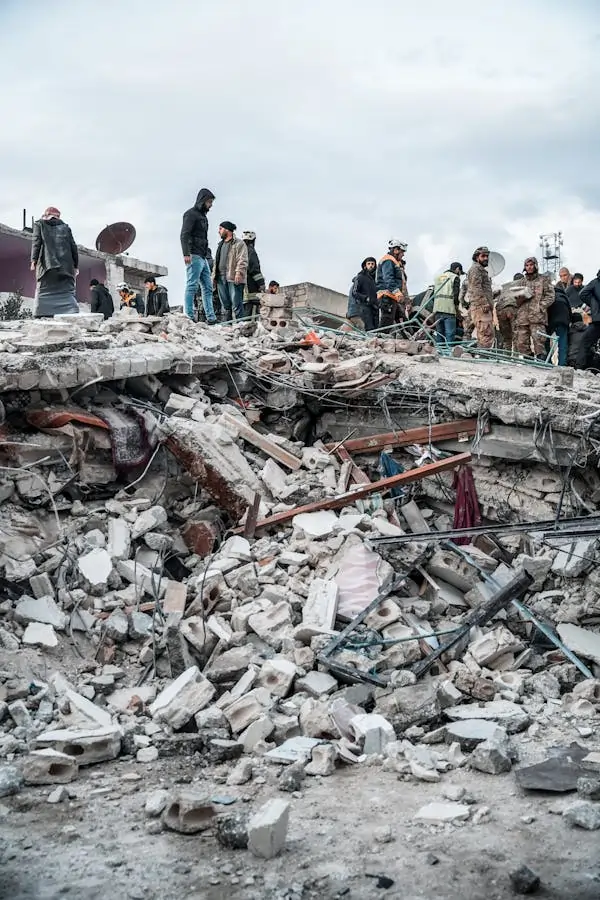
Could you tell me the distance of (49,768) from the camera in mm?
4180

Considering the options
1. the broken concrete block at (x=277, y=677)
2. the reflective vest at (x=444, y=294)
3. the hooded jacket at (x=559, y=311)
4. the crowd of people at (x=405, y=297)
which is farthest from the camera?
the reflective vest at (x=444, y=294)

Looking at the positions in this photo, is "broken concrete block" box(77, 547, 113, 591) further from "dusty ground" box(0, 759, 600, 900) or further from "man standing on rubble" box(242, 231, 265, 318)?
"man standing on rubble" box(242, 231, 265, 318)

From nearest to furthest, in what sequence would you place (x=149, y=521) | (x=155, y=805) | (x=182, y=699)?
(x=155, y=805) → (x=182, y=699) → (x=149, y=521)

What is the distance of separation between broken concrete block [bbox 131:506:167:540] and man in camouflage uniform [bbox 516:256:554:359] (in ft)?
19.9

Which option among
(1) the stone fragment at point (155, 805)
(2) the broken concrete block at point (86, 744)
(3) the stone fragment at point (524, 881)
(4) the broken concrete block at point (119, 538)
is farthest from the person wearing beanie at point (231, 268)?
(3) the stone fragment at point (524, 881)

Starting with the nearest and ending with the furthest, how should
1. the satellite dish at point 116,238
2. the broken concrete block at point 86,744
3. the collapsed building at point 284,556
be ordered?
the broken concrete block at point 86,744
the collapsed building at point 284,556
the satellite dish at point 116,238

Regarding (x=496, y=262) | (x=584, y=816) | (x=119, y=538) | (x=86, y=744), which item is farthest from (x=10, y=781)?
(x=496, y=262)

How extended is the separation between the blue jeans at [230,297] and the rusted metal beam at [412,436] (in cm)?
372

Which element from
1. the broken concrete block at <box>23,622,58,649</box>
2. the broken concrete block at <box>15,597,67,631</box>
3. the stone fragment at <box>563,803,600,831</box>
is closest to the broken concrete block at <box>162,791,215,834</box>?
the stone fragment at <box>563,803,600,831</box>

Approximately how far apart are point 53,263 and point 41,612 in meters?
4.91

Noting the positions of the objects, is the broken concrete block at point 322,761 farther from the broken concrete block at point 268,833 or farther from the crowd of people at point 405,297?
the crowd of people at point 405,297

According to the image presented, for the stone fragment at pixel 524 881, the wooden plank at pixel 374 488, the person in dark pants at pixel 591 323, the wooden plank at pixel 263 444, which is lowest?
the stone fragment at pixel 524 881

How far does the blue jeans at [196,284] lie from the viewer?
10.8 m

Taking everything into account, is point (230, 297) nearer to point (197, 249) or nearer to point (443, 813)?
point (197, 249)
